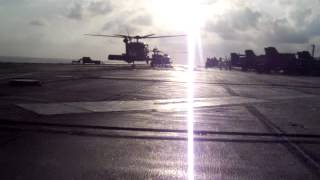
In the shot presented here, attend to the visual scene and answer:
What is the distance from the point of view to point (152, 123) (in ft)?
36.2

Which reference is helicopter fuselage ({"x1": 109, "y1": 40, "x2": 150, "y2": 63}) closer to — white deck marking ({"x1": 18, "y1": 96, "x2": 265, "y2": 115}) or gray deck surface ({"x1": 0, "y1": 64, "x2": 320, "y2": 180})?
white deck marking ({"x1": 18, "y1": 96, "x2": 265, "y2": 115})

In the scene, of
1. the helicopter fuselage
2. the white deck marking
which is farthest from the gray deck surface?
the helicopter fuselage

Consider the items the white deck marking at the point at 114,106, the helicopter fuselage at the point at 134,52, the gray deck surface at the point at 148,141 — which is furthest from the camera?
the helicopter fuselage at the point at 134,52

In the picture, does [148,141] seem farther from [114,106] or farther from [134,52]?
[134,52]

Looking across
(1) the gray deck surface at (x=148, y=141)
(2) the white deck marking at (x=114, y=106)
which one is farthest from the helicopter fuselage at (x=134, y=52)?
(1) the gray deck surface at (x=148, y=141)

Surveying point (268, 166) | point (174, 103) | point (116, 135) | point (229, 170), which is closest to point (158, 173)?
point (229, 170)

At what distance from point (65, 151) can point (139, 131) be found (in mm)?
2474

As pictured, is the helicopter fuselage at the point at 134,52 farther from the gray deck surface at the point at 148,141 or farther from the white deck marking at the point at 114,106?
the gray deck surface at the point at 148,141

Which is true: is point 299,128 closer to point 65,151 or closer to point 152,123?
point 152,123

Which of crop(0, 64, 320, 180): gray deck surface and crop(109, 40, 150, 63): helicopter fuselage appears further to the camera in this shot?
crop(109, 40, 150, 63): helicopter fuselage

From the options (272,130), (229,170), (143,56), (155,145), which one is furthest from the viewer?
(143,56)

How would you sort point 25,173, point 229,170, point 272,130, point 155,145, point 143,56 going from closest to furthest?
1. point 25,173
2. point 229,170
3. point 155,145
4. point 272,130
5. point 143,56

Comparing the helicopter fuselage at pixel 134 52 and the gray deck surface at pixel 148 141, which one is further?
the helicopter fuselage at pixel 134 52

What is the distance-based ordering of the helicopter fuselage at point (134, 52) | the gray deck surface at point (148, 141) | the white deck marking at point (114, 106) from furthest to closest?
the helicopter fuselage at point (134, 52) → the white deck marking at point (114, 106) → the gray deck surface at point (148, 141)
